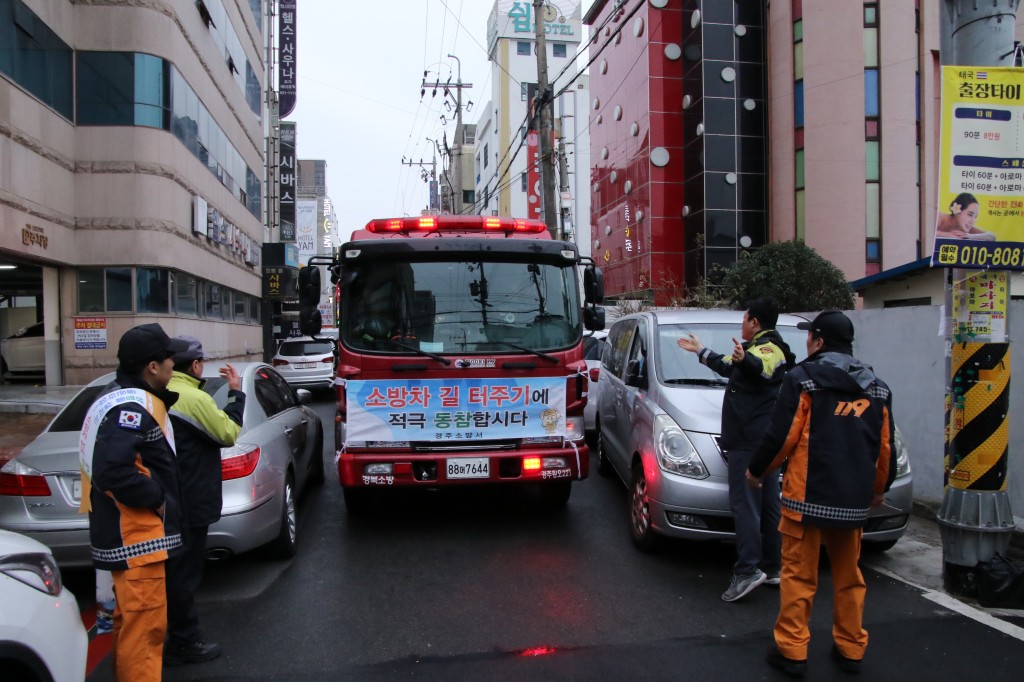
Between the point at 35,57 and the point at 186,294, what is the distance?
663cm

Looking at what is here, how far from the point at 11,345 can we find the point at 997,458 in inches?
758

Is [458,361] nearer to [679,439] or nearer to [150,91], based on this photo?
[679,439]

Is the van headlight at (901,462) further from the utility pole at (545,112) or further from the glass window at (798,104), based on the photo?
the glass window at (798,104)

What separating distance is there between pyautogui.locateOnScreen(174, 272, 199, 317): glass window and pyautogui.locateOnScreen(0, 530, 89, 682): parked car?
16.9 meters

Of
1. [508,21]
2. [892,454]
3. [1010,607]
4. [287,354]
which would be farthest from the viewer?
[508,21]

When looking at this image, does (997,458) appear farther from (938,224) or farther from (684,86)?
(684,86)

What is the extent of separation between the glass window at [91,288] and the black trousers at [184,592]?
1523cm

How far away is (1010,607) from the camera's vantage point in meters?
4.39

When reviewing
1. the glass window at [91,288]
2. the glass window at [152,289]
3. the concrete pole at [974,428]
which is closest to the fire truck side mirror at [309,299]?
the concrete pole at [974,428]

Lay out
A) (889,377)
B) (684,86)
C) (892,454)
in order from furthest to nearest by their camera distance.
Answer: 1. (684,86)
2. (889,377)
3. (892,454)

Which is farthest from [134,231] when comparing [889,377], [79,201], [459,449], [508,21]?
[508,21]

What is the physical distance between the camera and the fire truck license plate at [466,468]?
557 cm

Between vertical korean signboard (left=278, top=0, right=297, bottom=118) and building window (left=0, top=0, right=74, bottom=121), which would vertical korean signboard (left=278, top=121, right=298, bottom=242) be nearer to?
vertical korean signboard (left=278, top=0, right=297, bottom=118)

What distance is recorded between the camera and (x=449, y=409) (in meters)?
5.65
